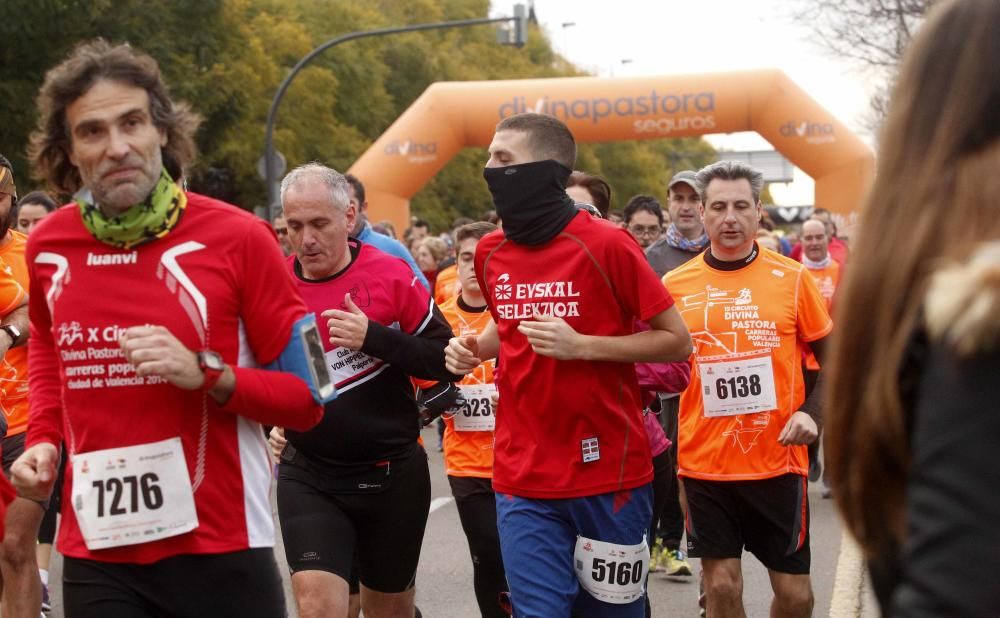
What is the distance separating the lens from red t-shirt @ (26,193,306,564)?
10.8 ft

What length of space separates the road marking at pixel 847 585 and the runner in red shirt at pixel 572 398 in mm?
2327

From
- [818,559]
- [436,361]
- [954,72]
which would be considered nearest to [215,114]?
[818,559]

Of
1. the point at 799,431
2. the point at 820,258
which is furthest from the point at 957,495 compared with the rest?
the point at 820,258

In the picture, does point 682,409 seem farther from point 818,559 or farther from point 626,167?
point 626,167

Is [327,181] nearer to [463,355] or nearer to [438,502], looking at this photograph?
[463,355]

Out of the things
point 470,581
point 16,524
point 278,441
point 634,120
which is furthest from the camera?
point 634,120

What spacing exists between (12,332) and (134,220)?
2662 mm

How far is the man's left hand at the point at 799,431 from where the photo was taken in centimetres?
548

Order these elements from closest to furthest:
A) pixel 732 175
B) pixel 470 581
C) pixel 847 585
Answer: pixel 732 175, pixel 847 585, pixel 470 581

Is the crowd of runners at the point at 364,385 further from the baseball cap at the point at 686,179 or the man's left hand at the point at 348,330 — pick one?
the baseball cap at the point at 686,179

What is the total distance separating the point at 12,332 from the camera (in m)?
5.69

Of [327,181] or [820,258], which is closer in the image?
[327,181]

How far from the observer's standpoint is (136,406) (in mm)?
3279

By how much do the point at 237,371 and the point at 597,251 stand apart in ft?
5.75
